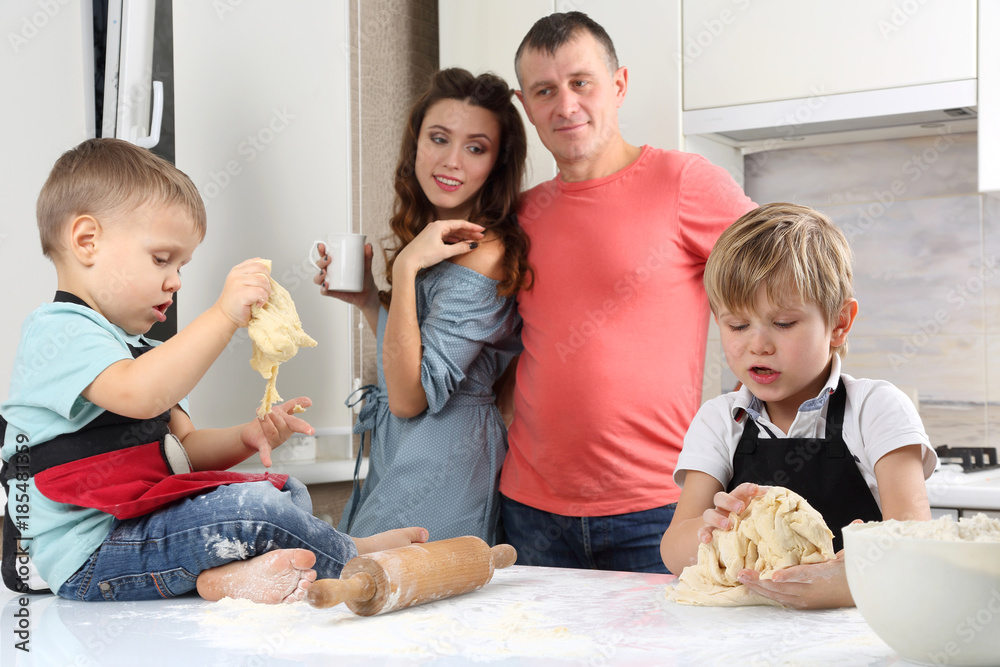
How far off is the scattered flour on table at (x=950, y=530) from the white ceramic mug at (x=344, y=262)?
107 cm

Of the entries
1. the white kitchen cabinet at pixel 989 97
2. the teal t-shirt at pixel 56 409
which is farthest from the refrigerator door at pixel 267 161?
the white kitchen cabinet at pixel 989 97

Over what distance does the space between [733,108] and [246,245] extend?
1101 millimetres

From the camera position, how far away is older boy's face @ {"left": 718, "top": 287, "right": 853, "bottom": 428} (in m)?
1.00

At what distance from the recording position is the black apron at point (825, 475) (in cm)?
97

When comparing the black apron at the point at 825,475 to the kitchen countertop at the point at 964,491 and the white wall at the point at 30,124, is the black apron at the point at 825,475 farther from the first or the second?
the white wall at the point at 30,124

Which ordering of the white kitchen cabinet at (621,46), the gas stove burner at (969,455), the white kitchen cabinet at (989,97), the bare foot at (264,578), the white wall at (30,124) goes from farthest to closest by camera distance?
1. the white kitchen cabinet at (621,46)
2. the gas stove burner at (969,455)
3. the white kitchen cabinet at (989,97)
4. the white wall at (30,124)
5. the bare foot at (264,578)

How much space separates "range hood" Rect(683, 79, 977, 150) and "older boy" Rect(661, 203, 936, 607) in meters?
0.85

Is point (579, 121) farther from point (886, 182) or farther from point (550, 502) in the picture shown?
point (886, 182)

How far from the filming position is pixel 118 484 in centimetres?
87

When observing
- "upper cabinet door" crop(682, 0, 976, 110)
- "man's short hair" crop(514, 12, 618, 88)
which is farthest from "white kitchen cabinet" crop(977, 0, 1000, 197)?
"man's short hair" crop(514, 12, 618, 88)

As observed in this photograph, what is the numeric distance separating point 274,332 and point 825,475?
652 mm

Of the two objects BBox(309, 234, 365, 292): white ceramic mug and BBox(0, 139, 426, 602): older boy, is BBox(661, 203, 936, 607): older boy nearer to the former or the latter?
BBox(0, 139, 426, 602): older boy

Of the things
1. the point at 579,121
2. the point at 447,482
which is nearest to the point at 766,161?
the point at 579,121

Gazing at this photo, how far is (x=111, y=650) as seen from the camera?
2.11 feet
